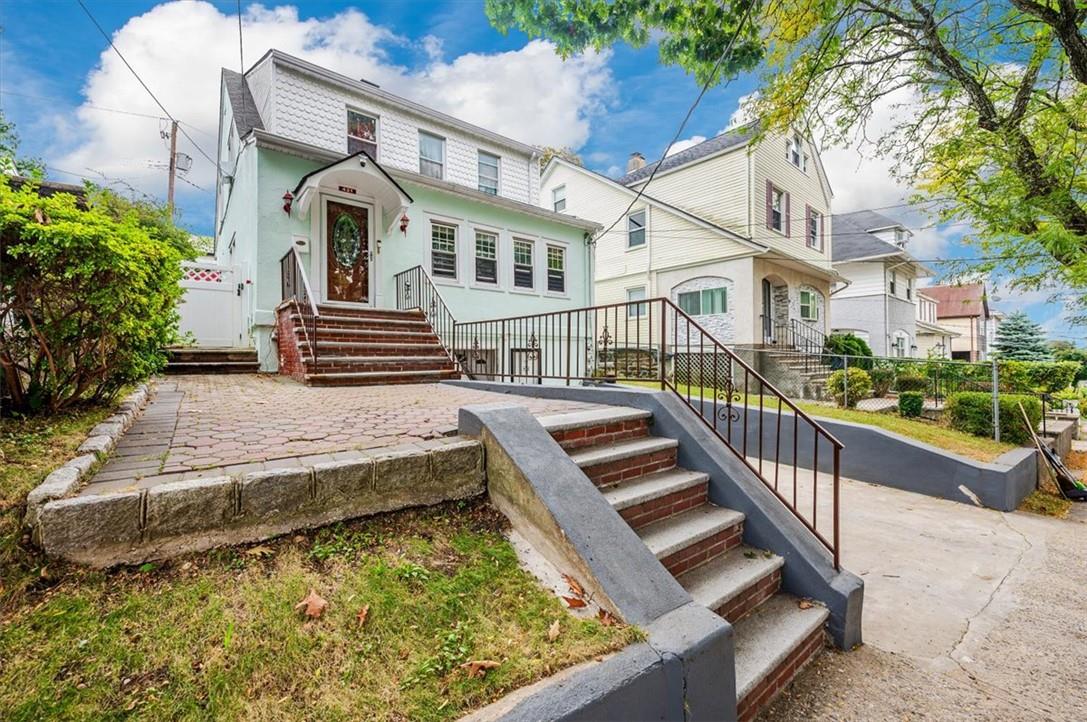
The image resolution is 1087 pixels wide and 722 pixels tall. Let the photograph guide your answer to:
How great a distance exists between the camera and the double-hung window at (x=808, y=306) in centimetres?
1636

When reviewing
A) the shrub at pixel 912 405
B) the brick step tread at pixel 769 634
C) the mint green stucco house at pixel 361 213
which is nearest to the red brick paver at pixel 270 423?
the brick step tread at pixel 769 634

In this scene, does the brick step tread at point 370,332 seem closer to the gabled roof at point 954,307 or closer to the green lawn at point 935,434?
the green lawn at point 935,434

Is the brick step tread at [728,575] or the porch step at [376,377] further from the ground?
the porch step at [376,377]

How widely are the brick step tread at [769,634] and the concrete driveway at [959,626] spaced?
0.23m

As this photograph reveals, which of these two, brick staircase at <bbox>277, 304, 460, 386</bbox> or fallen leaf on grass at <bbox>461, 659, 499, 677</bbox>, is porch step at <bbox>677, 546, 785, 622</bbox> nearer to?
fallen leaf on grass at <bbox>461, 659, 499, 677</bbox>

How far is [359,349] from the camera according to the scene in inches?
310

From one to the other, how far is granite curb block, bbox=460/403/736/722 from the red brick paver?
2.31 feet

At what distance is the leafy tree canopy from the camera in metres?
5.31

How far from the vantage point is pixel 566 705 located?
1514 millimetres

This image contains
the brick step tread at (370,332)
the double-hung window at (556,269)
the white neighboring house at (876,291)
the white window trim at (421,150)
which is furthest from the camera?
the white neighboring house at (876,291)

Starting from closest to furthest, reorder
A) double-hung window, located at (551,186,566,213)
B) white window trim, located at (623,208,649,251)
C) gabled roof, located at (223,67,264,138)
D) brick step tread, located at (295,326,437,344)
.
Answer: brick step tread, located at (295,326,437,344) < gabled roof, located at (223,67,264,138) < white window trim, located at (623,208,649,251) < double-hung window, located at (551,186,566,213)

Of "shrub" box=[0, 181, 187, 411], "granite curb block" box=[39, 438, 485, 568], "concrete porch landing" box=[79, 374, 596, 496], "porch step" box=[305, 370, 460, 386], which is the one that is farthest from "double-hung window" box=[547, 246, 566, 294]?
"granite curb block" box=[39, 438, 485, 568]

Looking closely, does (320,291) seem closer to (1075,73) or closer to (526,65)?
(526,65)

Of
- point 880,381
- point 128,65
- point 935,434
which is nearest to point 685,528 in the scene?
point 935,434
